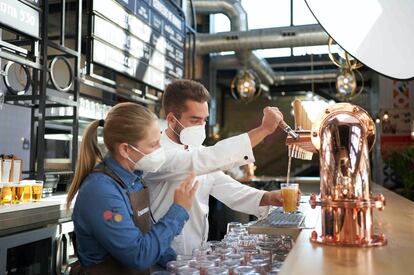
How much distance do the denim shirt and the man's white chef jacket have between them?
270 millimetres

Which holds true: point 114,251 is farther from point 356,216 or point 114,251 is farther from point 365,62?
point 365,62

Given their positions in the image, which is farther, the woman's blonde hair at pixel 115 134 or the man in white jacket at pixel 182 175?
the man in white jacket at pixel 182 175

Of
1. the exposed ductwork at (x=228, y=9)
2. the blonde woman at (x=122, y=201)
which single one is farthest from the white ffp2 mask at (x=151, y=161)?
the exposed ductwork at (x=228, y=9)

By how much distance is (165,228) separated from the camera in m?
1.39

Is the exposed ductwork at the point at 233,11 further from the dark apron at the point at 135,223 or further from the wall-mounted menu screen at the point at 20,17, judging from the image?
the dark apron at the point at 135,223

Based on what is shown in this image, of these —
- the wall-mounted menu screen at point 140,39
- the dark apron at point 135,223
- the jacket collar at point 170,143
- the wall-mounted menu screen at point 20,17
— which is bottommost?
the dark apron at point 135,223

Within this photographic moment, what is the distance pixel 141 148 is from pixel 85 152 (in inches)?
7.5

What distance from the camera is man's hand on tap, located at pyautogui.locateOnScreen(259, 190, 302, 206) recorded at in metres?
1.88

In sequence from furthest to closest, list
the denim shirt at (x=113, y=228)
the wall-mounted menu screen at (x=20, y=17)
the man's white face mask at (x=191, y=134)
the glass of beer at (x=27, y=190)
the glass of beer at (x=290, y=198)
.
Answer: the wall-mounted menu screen at (x=20, y=17) → the glass of beer at (x=27, y=190) → the man's white face mask at (x=191, y=134) → the glass of beer at (x=290, y=198) → the denim shirt at (x=113, y=228)

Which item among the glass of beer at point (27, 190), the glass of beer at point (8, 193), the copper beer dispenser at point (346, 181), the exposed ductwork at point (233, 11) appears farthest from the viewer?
the exposed ductwork at point (233, 11)

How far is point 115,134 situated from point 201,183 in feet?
2.15

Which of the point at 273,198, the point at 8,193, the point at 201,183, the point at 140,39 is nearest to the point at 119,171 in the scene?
the point at 201,183

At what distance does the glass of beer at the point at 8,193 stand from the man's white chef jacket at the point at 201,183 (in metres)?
0.94

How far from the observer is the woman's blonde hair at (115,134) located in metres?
1.50
